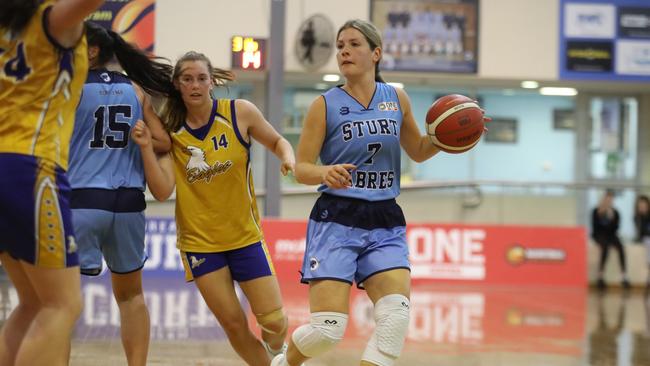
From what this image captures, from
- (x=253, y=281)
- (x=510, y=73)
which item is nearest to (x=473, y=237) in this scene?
(x=510, y=73)

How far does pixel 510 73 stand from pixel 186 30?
5440 mm

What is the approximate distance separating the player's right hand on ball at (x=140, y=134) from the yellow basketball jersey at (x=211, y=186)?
1.10 feet

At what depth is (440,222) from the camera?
14.6 metres

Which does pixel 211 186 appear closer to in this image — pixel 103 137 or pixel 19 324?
pixel 103 137

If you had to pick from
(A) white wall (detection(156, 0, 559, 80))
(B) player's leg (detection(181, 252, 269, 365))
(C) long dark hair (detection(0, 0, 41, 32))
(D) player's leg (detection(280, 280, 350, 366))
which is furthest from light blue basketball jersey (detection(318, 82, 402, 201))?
(A) white wall (detection(156, 0, 559, 80))

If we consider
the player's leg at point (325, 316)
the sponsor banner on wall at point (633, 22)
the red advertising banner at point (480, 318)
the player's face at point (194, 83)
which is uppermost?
the sponsor banner on wall at point (633, 22)

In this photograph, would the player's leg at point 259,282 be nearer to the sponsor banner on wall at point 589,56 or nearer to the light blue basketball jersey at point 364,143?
the light blue basketball jersey at point 364,143

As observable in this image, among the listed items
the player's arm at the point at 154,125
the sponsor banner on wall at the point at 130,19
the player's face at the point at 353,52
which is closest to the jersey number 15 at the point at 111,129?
the player's arm at the point at 154,125

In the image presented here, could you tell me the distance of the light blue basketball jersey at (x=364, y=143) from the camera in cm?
507

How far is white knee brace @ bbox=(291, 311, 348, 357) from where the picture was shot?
16.1 feet

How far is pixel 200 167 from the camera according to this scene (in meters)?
5.36

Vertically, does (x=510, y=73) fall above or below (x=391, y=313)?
above

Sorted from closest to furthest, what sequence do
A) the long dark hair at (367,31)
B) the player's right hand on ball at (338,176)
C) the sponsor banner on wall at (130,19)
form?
the player's right hand on ball at (338,176)
the long dark hair at (367,31)
the sponsor banner on wall at (130,19)

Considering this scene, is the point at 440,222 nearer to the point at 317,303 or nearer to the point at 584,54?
the point at 584,54
